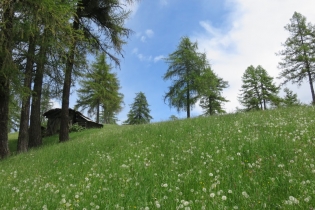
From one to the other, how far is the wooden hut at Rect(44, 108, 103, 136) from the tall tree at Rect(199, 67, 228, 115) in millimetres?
13695

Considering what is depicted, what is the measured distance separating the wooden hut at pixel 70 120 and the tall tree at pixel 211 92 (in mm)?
13695

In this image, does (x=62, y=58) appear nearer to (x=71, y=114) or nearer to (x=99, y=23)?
(x=99, y=23)

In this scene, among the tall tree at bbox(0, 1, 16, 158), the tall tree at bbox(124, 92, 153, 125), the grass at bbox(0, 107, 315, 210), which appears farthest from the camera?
the tall tree at bbox(124, 92, 153, 125)

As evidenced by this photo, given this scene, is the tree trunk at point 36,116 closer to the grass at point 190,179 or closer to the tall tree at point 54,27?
the tall tree at point 54,27

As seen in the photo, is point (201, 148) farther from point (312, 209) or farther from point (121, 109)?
point (121, 109)

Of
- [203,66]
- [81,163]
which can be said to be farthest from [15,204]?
A: [203,66]

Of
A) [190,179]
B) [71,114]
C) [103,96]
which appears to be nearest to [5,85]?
[190,179]

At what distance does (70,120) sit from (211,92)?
1779 cm

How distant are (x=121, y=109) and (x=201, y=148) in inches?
1417

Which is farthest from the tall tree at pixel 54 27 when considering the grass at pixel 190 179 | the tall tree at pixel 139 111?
the tall tree at pixel 139 111

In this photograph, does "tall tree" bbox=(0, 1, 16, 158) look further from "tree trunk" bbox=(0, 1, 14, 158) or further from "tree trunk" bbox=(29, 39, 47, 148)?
"tree trunk" bbox=(29, 39, 47, 148)

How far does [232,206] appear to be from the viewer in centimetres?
285

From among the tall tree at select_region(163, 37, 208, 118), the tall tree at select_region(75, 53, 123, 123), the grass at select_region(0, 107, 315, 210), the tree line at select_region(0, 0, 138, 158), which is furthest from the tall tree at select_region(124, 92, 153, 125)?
the grass at select_region(0, 107, 315, 210)

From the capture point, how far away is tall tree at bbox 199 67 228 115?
27.6 m
